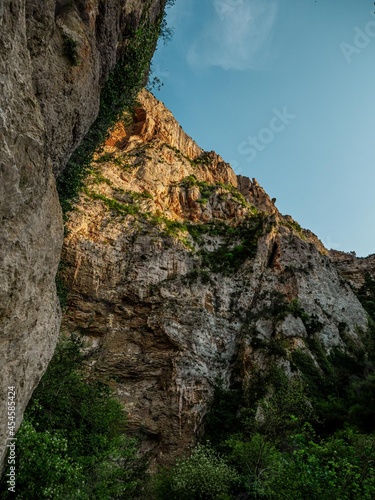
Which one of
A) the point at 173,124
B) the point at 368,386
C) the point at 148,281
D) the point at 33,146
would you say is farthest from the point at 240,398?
the point at 173,124

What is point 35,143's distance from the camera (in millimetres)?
7973

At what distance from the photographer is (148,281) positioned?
30719 millimetres

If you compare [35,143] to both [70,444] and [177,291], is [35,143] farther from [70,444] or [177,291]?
[177,291]

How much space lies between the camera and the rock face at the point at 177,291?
25.5 meters

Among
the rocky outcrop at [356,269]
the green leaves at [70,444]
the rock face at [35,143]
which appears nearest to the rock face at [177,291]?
the green leaves at [70,444]

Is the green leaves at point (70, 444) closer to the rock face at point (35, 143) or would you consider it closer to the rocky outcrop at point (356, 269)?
the rock face at point (35, 143)

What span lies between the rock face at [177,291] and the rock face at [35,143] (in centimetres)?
810

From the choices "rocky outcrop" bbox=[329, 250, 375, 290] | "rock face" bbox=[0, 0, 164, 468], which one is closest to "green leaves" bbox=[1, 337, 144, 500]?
"rock face" bbox=[0, 0, 164, 468]

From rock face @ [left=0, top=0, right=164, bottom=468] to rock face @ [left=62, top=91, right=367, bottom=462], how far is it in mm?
8098

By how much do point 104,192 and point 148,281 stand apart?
1261 cm

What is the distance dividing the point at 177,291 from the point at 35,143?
24.3 metres

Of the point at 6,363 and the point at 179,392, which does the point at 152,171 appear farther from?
the point at 6,363

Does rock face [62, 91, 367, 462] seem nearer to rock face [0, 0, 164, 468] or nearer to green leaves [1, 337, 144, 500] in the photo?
green leaves [1, 337, 144, 500]

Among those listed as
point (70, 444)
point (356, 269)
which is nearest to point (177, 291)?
point (70, 444)
